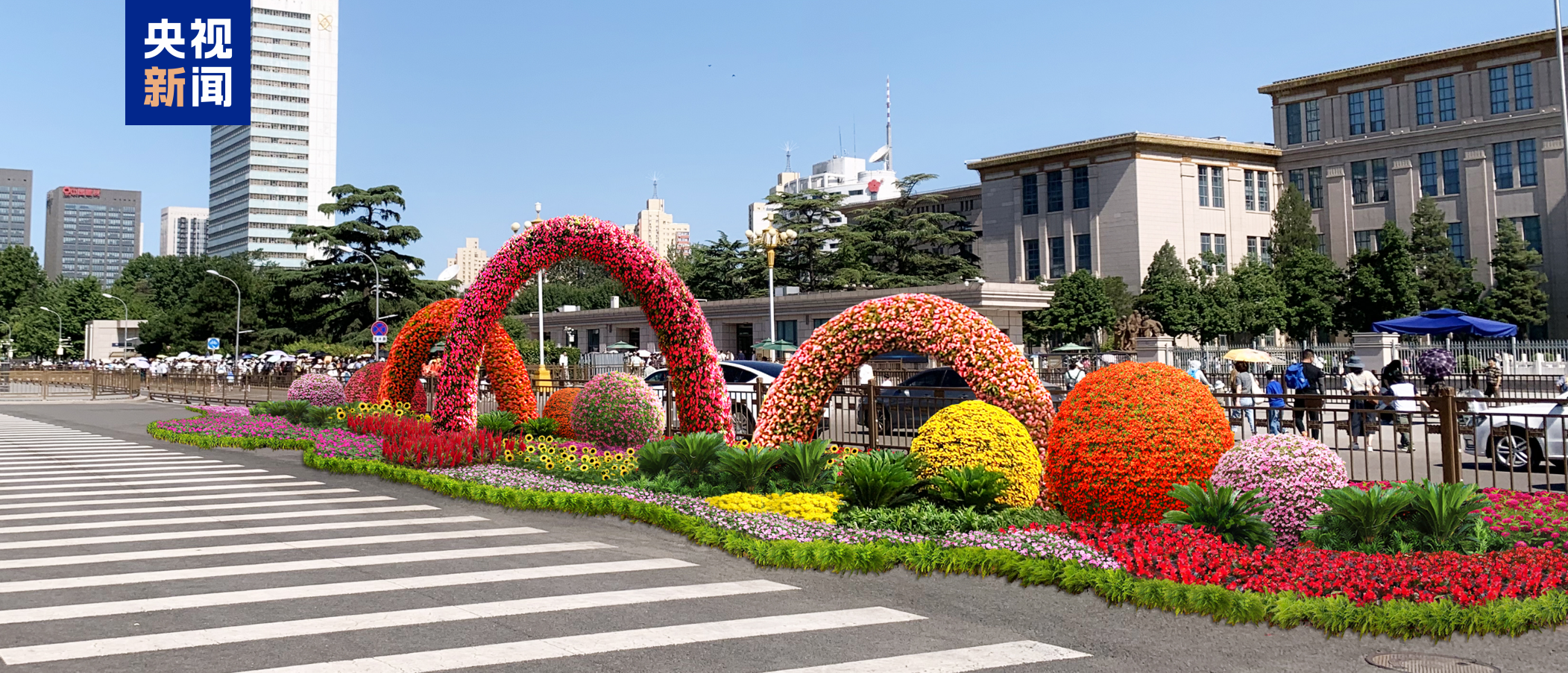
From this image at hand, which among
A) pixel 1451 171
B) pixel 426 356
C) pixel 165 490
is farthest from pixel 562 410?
pixel 1451 171

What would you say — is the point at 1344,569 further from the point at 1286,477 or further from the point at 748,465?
the point at 748,465

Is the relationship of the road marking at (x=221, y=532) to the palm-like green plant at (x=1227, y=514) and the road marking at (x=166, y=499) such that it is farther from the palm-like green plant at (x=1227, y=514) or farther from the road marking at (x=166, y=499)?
the palm-like green plant at (x=1227, y=514)

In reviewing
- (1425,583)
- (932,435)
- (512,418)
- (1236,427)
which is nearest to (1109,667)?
(1425,583)

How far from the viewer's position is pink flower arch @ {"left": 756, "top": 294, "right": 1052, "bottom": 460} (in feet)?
39.3

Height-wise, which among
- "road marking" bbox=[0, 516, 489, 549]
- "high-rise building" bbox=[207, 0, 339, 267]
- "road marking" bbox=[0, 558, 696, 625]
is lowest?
"road marking" bbox=[0, 558, 696, 625]

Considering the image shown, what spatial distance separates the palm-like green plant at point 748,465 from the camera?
1148 cm

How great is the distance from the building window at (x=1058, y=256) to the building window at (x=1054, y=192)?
1868 mm

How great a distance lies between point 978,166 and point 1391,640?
68.8m

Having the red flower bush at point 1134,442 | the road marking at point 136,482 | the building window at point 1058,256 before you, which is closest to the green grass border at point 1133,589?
the red flower bush at point 1134,442

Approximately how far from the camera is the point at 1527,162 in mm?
57906

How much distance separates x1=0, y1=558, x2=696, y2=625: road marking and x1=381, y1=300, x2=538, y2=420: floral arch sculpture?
1136 cm

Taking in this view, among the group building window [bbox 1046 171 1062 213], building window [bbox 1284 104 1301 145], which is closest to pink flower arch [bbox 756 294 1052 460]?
building window [bbox 1046 171 1062 213]

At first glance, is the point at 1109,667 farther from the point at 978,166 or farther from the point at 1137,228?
the point at 978,166

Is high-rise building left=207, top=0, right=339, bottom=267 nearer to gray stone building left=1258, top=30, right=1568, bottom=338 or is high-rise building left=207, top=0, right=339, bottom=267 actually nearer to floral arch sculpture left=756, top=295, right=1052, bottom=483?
gray stone building left=1258, top=30, right=1568, bottom=338
